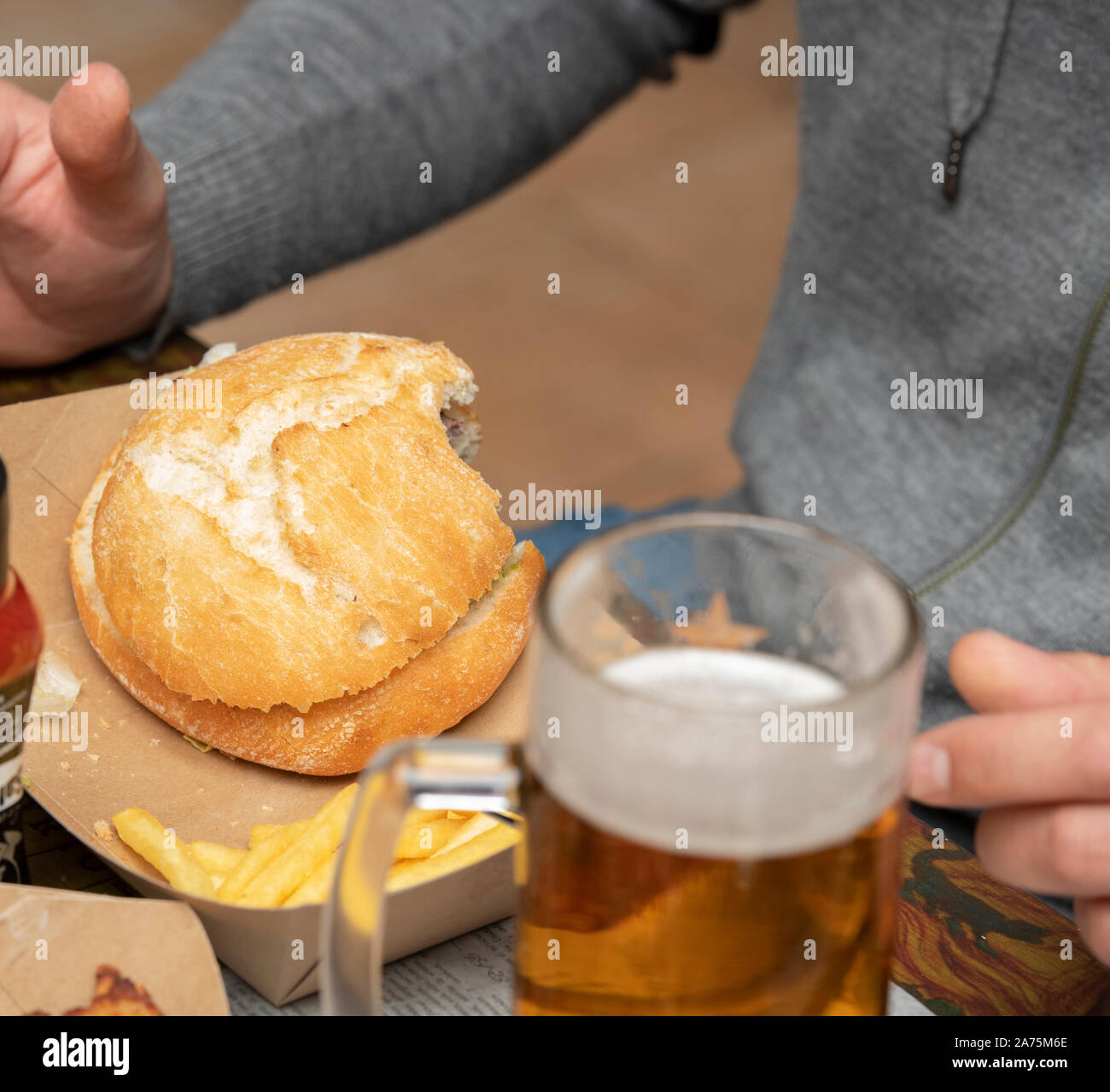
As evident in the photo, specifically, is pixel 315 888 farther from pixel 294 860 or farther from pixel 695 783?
pixel 695 783

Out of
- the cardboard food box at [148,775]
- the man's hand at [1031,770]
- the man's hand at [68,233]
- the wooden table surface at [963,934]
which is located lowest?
the wooden table surface at [963,934]

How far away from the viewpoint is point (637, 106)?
16.3ft

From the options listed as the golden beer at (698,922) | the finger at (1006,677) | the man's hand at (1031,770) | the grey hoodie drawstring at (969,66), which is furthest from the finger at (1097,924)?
the grey hoodie drawstring at (969,66)

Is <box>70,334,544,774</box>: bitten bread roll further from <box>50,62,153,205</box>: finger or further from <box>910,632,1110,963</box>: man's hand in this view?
<box>910,632,1110,963</box>: man's hand

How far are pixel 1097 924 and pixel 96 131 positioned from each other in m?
1.08

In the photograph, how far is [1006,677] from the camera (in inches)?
28.2

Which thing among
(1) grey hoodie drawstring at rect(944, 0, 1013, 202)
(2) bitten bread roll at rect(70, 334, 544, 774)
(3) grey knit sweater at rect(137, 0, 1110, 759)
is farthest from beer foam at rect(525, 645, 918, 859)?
(1) grey hoodie drawstring at rect(944, 0, 1013, 202)

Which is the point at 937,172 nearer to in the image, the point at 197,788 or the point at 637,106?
the point at 197,788

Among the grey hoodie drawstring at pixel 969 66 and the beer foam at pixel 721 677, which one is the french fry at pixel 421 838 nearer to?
the beer foam at pixel 721 677

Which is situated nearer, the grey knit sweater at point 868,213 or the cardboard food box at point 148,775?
the cardboard food box at point 148,775

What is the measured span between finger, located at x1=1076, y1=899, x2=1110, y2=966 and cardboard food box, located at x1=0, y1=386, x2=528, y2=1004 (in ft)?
1.12

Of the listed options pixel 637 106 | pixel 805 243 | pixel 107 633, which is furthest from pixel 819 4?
pixel 637 106

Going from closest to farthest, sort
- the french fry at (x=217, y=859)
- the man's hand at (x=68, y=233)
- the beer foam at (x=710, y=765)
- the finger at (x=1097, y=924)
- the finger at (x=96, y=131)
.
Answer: the beer foam at (x=710, y=765) → the finger at (x=1097, y=924) → the french fry at (x=217, y=859) → the finger at (x=96, y=131) → the man's hand at (x=68, y=233)

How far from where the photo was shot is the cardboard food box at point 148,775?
0.77 meters
